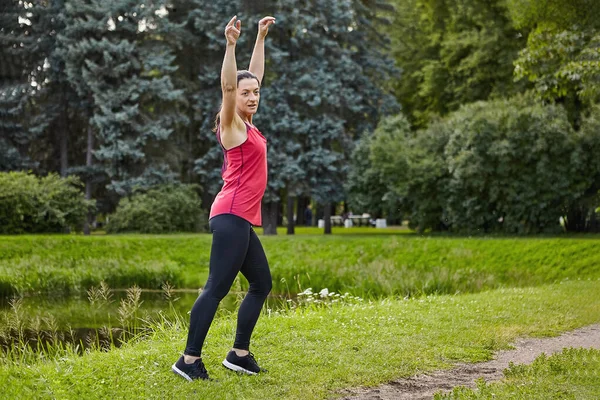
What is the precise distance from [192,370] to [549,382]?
8.50 feet

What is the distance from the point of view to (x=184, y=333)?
27.2 feet

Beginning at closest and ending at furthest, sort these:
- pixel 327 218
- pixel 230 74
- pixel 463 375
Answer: pixel 230 74 → pixel 463 375 → pixel 327 218

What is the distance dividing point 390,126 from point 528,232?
5.73 metres

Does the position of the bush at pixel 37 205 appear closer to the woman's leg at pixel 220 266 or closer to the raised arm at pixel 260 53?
the raised arm at pixel 260 53

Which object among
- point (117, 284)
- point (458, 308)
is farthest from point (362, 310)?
point (117, 284)

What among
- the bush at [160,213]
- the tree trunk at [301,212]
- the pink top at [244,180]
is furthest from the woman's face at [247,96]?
the tree trunk at [301,212]

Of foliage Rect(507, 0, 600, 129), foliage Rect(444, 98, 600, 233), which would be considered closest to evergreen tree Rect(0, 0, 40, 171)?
foliage Rect(444, 98, 600, 233)

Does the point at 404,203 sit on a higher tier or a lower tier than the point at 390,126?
lower

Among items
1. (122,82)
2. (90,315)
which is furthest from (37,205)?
(90,315)

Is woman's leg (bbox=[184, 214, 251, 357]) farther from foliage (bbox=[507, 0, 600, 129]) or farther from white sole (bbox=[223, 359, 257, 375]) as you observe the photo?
foliage (bbox=[507, 0, 600, 129])

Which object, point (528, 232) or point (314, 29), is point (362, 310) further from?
point (314, 29)

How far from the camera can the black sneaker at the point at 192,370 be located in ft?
19.1

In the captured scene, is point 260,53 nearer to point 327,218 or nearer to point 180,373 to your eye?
point 180,373

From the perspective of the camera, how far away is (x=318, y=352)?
271 inches
